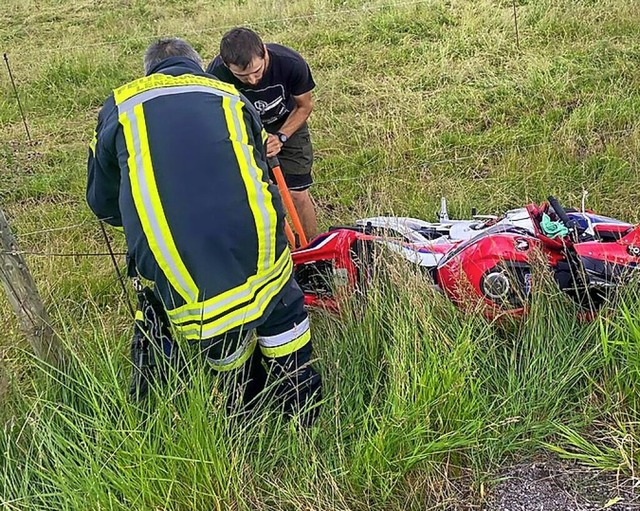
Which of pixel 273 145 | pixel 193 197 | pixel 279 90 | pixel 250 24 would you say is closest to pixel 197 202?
pixel 193 197

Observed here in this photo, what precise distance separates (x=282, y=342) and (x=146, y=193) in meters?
0.82

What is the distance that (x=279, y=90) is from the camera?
432cm

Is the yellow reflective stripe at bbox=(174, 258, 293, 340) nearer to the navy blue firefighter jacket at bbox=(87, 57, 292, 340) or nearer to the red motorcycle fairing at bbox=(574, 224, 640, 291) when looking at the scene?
the navy blue firefighter jacket at bbox=(87, 57, 292, 340)

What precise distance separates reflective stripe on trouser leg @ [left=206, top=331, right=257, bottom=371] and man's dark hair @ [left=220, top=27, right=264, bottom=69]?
185 cm

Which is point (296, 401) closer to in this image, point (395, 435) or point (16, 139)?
point (395, 435)

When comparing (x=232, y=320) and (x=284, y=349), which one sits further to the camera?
(x=284, y=349)

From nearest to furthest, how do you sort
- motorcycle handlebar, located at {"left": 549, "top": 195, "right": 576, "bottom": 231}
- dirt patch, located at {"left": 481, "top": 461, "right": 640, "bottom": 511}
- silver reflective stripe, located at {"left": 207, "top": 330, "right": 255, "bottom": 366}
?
1. dirt patch, located at {"left": 481, "top": 461, "right": 640, "bottom": 511}
2. silver reflective stripe, located at {"left": 207, "top": 330, "right": 255, "bottom": 366}
3. motorcycle handlebar, located at {"left": 549, "top": 195, "right": 576, "bottom": 231}

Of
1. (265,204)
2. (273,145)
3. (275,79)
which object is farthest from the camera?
(275,79)

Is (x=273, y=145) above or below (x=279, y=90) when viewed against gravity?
below

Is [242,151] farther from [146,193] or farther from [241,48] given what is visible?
[241,48]

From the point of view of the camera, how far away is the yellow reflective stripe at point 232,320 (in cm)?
238

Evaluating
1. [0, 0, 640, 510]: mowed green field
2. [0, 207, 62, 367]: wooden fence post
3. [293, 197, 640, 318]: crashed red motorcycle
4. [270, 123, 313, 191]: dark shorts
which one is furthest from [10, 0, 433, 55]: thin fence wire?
[0, 207, 62, 367]: wooden fence post

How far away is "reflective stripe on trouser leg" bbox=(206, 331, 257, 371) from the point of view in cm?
250

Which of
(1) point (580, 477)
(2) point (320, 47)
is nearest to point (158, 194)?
(1) point (580, 477)
